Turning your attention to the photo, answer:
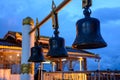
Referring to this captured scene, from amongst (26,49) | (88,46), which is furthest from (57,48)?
(26,49)

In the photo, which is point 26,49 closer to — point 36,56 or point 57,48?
point 36,56

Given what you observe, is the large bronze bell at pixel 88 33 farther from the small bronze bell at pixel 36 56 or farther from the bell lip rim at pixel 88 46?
the small bronze bell at pixel 36 56

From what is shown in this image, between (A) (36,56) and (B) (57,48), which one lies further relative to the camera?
(A) (36,56)

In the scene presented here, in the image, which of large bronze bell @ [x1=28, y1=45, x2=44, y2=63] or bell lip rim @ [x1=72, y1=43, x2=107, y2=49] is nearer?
bell lip rim @ [x1=72, y1=43, x2=107, y2=49]

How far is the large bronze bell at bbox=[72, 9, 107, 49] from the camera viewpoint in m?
3.35

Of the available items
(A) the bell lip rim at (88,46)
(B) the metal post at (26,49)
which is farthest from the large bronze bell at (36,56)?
(A) the bell lip rim at (88,46)

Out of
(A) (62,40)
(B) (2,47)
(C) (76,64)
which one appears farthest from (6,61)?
(A) (62,40)

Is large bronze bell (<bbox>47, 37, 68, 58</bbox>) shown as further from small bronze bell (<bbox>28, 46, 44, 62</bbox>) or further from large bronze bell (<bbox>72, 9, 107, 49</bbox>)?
small bronze bell (<bbox>28, 46, 44, 62</bbox>)

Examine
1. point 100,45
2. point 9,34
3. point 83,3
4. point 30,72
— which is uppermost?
point 9,34

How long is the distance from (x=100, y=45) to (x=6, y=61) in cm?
1443

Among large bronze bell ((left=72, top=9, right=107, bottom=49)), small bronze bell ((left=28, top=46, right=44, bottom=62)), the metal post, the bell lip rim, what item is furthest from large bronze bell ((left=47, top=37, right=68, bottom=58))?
the metal post

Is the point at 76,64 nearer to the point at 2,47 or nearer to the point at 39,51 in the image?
the point at 2,47

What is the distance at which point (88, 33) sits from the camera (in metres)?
3.40

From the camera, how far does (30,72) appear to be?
736 cm
